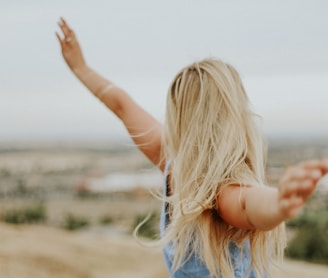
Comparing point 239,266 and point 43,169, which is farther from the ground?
point 239,266

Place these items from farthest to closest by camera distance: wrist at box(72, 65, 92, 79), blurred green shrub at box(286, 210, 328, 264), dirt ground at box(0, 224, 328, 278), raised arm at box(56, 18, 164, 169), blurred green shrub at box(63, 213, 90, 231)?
blurred green shrub at box(63, 213, 90, 231) → blurred green shrub at box(286, 210, 328, 264) → dirt ground at box(0, 224, 328, 278) → wrist at box(72, 65, 92, 79) → raised arm at box(56, 18, 164, 169)

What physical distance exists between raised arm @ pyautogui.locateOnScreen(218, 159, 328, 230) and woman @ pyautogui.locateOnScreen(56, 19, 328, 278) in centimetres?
1

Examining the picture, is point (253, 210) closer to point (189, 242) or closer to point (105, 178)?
point (189, 242)

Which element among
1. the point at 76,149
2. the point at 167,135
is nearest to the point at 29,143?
the point at 76,149

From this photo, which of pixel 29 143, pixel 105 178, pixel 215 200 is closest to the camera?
pixel 215 200

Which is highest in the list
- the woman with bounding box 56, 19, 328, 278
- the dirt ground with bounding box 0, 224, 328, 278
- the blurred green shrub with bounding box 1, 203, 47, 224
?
the woman with bounding box 56, 19, 328, 278

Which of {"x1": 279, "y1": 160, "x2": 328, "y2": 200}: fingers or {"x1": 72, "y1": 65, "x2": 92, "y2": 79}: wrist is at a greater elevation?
{"x1": 279, "y1": 160, "x2": 328, "y2": 200}: fingers

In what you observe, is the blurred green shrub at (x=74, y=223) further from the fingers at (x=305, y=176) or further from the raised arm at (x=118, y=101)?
the fingers at (x=305, y=176)

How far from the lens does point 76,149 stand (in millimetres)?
69438

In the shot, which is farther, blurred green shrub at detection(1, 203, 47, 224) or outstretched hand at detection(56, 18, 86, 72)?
blurred green shrub at detection(1, 203, 47, 224)

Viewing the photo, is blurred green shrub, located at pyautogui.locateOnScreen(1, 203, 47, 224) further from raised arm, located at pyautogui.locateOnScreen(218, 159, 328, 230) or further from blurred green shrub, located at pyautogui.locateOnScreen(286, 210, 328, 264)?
raised arm, located at pyautogui.locateOnScreen(218, 159, 328, 230)

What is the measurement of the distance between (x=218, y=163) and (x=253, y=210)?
1.24 feet

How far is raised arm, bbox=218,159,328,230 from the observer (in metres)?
1.55

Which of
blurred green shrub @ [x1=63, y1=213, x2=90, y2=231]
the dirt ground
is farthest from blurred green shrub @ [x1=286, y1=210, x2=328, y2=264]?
blurred green shrub @ [x1=63, y1=213, x2=90, y2=231]
